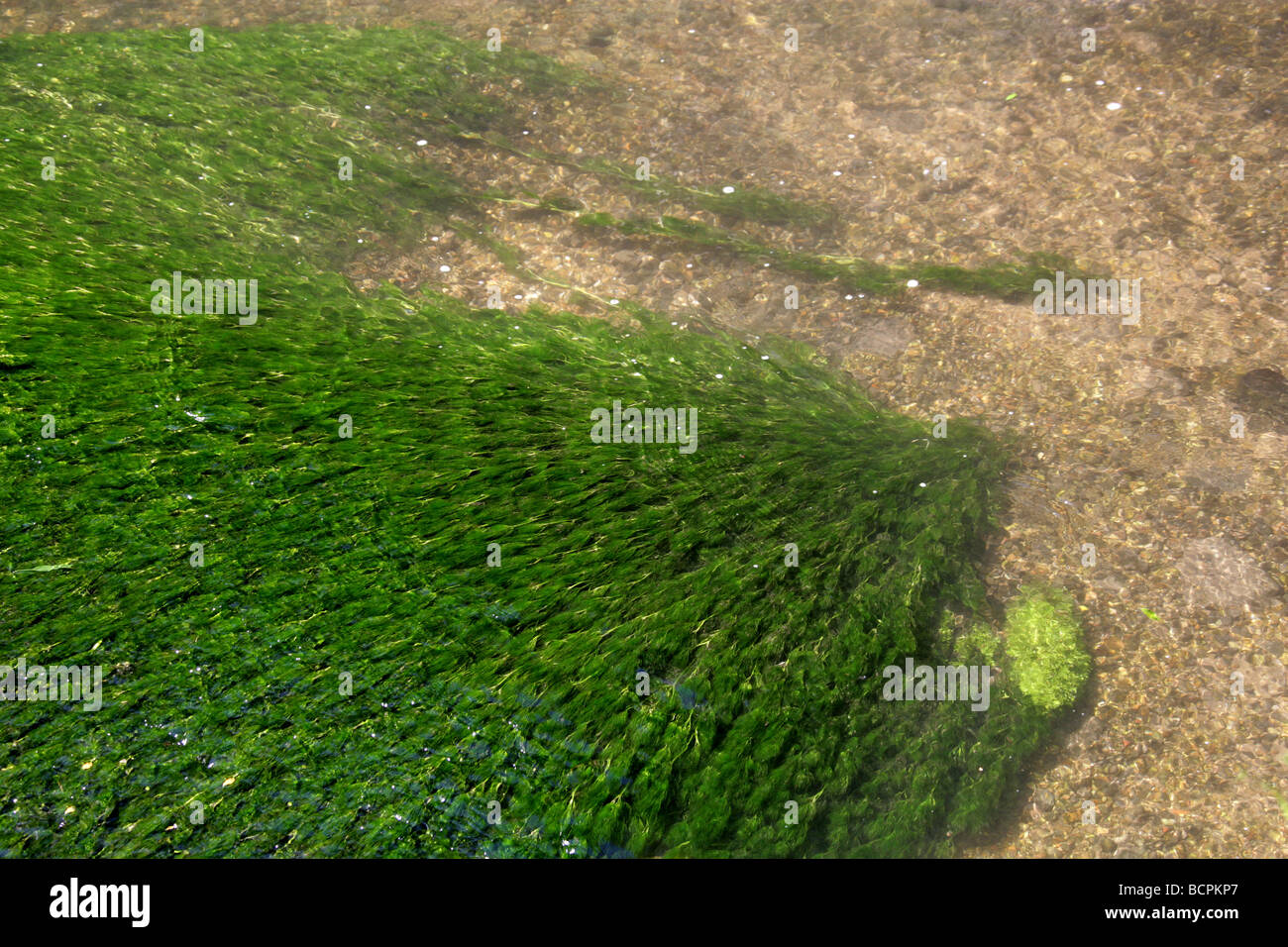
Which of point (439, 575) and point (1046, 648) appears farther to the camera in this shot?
point (1046, 648)

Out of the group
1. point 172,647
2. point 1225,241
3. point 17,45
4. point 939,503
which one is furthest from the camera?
point 17,45

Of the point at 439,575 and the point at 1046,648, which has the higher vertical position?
the point at 439,575

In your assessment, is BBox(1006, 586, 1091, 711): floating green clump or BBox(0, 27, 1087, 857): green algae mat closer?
BBox(0, 27, 1087, 857): green algae mat
